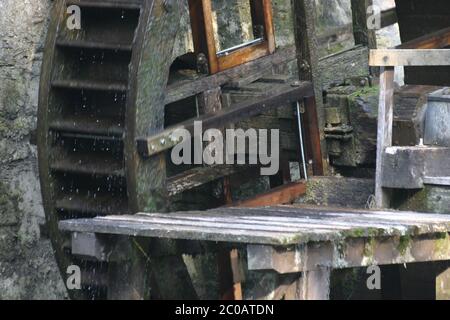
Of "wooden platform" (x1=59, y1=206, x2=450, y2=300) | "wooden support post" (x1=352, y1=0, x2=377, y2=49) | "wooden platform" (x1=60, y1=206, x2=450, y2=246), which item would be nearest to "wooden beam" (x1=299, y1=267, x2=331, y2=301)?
"wooden platform" (x1=59, y1=206, x2=450, y2=300)

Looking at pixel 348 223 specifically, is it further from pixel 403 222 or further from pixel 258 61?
pixel 258 61

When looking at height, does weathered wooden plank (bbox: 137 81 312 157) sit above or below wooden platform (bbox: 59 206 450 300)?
above

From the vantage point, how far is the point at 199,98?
794 cm

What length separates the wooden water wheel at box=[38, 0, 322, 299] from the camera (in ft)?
24.0

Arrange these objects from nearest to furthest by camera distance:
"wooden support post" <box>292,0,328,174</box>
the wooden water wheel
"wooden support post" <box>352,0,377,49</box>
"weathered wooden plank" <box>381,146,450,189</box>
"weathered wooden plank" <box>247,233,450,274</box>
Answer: "weathered wooden plank" <box>247,233,450,274</box> < "weathered wooden plank" <box>381,146,450,189</box> < the wooden water wheel < "wooden support post" <box>292,0,328,174</box> < "wooden support post" <box>352,0,377,49</box>

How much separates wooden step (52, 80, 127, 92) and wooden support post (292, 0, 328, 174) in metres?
1.28

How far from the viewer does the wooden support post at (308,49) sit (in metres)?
8.12

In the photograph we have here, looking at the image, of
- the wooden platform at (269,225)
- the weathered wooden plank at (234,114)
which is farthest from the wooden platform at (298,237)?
the weathered wooden plank at (234,114)

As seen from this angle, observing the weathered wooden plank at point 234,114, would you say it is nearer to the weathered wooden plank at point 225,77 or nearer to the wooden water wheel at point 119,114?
the wooden water wheel at point 119,114

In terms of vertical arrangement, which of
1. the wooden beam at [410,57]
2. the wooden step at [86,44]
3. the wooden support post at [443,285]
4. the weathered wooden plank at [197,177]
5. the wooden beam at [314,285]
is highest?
the wooden step at [86,44]

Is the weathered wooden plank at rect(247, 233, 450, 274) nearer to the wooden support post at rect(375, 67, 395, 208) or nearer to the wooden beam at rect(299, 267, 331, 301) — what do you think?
the wooden beam at rect(299, 267, 331, 301)

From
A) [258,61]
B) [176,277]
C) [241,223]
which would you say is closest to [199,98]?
[258,61]

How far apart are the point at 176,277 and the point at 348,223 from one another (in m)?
1.40

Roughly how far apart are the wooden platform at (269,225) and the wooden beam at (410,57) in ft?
2.93
